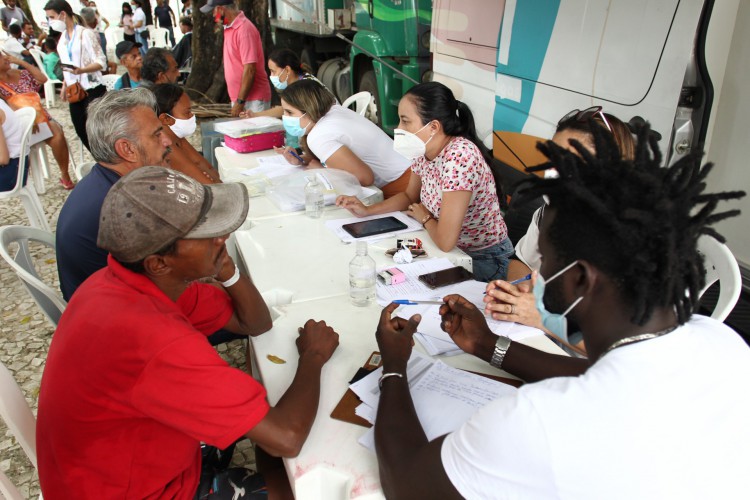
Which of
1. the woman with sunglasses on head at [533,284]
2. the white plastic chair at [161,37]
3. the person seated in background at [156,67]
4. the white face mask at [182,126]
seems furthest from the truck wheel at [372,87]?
the white plastic chair at [161,37]

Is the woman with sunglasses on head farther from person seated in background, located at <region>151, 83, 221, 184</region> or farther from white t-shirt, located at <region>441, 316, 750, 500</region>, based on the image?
person seated in background, located at <region>151, 83, 221, 184</region>

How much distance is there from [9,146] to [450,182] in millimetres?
3384

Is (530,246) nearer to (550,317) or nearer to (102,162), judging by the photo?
(550,317)

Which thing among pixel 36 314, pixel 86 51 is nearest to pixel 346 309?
pixel 36 314

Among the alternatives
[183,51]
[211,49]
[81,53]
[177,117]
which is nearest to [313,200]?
[177,117]

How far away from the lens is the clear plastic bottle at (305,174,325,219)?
2.49m

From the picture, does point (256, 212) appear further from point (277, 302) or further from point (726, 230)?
point (726, 230)

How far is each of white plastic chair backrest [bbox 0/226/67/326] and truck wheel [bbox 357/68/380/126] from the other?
4056 mm

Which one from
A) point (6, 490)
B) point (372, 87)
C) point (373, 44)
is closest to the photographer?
point (6, 490)

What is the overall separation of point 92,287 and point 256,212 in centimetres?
142

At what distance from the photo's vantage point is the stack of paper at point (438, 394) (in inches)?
46.1

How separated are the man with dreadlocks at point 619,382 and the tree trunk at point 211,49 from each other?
765 centimetres

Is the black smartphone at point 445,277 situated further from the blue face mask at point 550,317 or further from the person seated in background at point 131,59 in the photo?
the person seated in background at point 131,59

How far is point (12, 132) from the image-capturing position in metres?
3.66
